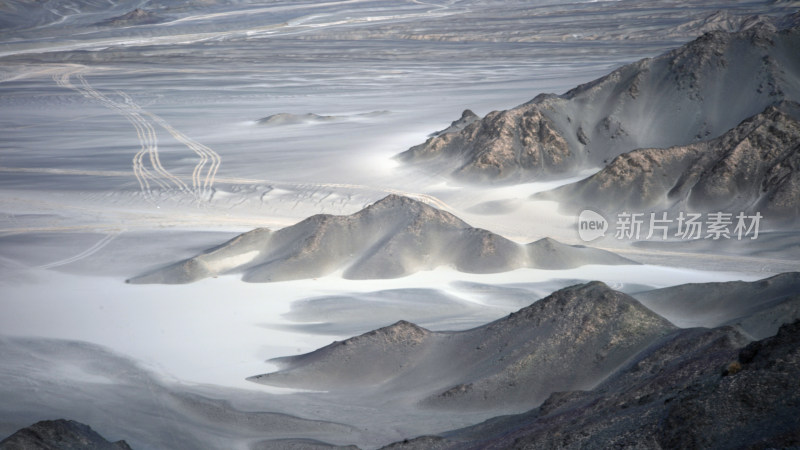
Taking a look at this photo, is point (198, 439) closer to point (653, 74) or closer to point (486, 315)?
point (486, 315)

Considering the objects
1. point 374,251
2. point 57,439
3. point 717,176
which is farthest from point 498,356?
point 717,176

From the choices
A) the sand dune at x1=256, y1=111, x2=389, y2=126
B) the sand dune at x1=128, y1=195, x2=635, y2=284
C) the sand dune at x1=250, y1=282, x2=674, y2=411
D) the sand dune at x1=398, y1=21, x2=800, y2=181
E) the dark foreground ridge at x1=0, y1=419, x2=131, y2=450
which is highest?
the sand dune at x1=256, y1=111, x2=389, y2=126

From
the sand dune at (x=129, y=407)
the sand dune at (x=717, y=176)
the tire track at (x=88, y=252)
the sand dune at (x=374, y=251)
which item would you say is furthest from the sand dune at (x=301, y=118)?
the sand dune at (x=129, y=407)

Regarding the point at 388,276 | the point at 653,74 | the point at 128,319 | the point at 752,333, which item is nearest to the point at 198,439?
the point at 128,319

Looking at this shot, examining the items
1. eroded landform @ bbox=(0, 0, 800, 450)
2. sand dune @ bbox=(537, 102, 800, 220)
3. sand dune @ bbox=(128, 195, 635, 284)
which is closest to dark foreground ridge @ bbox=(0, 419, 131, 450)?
eroded landform @ bbox=(0, 0, 800, 450)

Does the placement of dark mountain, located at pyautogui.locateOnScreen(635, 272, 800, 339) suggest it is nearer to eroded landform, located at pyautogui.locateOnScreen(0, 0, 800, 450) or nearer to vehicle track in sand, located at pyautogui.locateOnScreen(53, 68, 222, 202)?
eroded landform, located at pyautogui.locateOnScreen(0, 0, 800, 450)

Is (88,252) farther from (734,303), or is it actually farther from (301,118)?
(301,118)

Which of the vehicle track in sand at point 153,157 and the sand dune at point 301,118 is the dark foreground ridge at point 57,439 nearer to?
the vehicle track in sand at point 153,157
